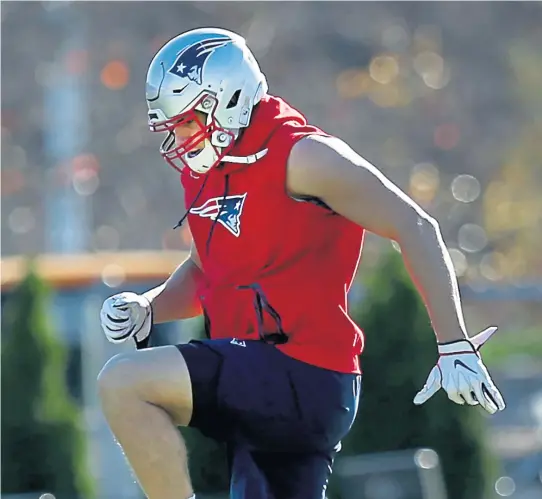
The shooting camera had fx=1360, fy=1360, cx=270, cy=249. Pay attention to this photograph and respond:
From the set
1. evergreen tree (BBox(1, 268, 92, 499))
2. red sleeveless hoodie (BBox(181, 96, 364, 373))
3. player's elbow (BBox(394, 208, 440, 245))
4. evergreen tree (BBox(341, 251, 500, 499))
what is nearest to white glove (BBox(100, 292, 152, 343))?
red sleeveless hoodie (BBox(181, 96, 364, 373))

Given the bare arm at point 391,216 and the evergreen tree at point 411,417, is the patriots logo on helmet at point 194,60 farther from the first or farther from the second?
the evergreen tree at point 411,417

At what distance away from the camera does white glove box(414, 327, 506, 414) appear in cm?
314

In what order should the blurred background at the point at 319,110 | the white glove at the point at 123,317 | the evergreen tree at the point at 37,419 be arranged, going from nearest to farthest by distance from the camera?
the white glove at the point at 123,317 → the evergreen tree at the point at 37,419 → the blurred background at the point at 319,110

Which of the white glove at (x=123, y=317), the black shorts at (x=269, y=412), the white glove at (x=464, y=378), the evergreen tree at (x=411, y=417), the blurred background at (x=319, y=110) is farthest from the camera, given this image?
the blurred background at (x=319, y=110)

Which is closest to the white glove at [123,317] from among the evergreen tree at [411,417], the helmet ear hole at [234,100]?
the helmet ear hole at [234,100]

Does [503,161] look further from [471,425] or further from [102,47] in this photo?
[471,425]

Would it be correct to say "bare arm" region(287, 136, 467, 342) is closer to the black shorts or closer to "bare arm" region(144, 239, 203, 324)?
the black shorts

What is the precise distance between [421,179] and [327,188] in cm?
1518

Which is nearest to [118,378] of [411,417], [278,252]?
[278,252]

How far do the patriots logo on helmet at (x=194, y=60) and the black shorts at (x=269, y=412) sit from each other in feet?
2.19

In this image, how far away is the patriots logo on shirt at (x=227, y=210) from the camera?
343 centimetres

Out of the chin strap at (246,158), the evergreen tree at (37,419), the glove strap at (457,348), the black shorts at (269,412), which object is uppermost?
the chin strap at (246,158)

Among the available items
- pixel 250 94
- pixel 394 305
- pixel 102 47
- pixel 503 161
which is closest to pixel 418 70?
pixel 503 161

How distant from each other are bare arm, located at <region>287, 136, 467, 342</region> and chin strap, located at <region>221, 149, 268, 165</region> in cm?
12
